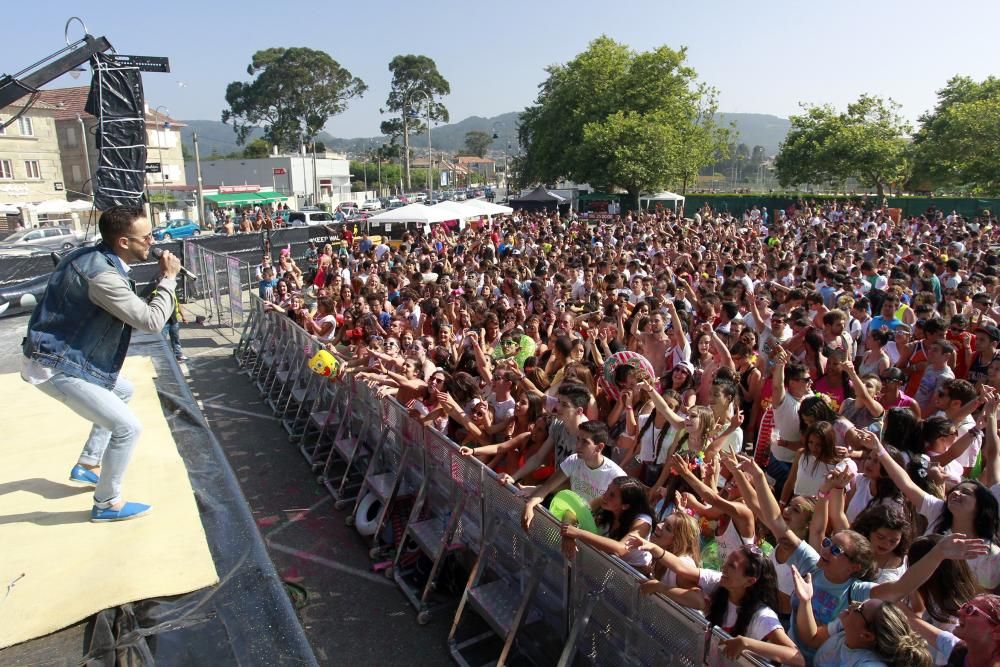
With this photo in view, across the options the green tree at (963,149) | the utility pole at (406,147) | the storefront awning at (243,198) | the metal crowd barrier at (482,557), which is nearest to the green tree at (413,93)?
the utility pole at (406,147)

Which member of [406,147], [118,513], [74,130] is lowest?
[118,513]

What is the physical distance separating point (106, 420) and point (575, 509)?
2.55 metres

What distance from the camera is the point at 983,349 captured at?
5879 millimetres

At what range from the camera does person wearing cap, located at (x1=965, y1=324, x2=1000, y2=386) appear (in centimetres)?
580

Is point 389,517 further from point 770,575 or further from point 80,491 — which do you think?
point 770,575

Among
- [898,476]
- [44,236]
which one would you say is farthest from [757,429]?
[44,236]

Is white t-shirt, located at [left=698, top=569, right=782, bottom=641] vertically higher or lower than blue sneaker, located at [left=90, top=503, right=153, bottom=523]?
lower

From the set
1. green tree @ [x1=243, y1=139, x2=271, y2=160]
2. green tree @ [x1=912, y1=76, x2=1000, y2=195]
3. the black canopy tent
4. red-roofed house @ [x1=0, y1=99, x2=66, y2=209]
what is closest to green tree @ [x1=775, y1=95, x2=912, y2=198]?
green tree @ [x1=912, y1=76, x2=1000, y2=195]

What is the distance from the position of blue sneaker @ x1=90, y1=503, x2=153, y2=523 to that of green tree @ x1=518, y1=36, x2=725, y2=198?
38717mm

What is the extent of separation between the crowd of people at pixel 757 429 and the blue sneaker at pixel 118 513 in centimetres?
210

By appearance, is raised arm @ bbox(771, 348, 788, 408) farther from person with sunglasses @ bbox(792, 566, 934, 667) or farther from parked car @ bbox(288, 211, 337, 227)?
parked car @ bbox(288, 211, 337, 227)

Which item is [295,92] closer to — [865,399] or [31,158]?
[31,158]

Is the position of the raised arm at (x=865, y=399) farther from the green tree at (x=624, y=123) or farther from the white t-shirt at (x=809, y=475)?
the green tree at (x=624, y=123)

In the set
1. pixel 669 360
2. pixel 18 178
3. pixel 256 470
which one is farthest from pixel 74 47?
pixel 18 178
